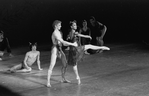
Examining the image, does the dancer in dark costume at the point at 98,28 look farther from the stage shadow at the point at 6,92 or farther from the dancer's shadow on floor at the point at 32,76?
the stage shadow at the point at 6,92

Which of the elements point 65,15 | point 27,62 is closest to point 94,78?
point 27,62

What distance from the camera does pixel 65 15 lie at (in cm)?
1977

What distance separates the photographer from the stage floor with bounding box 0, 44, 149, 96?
25.0 ft

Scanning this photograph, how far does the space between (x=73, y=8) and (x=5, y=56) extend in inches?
332

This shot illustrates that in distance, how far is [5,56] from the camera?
40.5ft

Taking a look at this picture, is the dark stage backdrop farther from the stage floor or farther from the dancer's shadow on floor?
the dancer's shadow on floor

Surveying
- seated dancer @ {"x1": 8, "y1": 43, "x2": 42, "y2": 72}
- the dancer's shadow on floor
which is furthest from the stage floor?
seated dancer @ {"x1": 8, "y1": 43, "x2": 42, "y2": 72}

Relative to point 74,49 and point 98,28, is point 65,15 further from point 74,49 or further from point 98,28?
point 74,49

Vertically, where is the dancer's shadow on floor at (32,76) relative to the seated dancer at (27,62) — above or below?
below

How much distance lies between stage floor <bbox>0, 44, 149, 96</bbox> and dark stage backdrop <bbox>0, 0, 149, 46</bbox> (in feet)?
19.4

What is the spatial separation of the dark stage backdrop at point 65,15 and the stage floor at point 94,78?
19.4ft

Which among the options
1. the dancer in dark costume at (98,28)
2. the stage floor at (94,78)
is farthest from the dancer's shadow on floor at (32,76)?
the dancer in dark costume at (98,28)

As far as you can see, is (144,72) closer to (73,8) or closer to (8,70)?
(8,70)

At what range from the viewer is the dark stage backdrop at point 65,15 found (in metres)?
18.4
